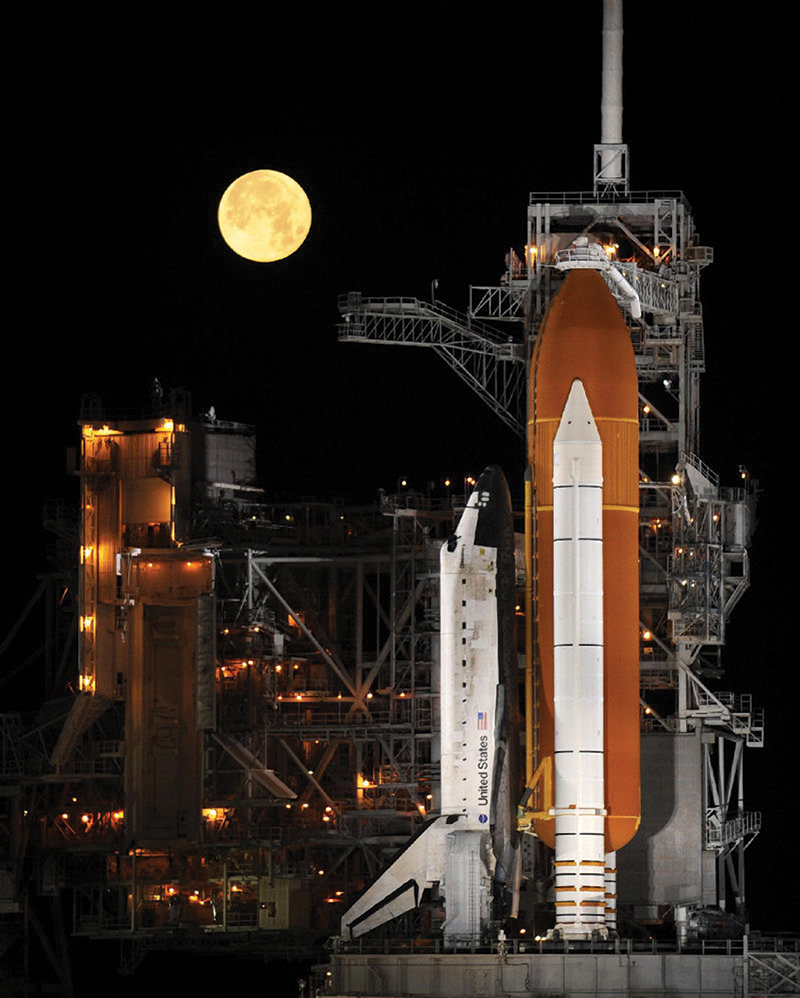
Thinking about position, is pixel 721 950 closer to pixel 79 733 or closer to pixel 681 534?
pixel 681 534

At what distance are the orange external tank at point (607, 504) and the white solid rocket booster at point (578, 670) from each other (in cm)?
56

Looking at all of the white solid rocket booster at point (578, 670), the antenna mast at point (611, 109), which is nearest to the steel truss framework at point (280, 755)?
the white solid rocket booster at point (578, 670)

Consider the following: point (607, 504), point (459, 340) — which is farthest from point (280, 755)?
point (607, 504)

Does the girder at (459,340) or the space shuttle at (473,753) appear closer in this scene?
the space shuttle at (473,753)

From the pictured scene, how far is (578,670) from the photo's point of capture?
219 feet

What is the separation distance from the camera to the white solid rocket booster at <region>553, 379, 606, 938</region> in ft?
218

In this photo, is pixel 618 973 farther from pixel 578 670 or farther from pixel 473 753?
pixel 578 670

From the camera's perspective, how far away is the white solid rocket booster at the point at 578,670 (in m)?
66.3

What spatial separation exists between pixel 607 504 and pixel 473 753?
573 centimetres

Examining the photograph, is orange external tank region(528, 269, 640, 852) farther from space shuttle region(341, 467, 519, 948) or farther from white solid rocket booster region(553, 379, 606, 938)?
space shuttle region(341, 467, 519, 948)

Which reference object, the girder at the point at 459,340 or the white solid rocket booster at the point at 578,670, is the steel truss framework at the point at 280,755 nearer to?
the girder at the point at 459,340

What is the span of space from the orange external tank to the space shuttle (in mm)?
717

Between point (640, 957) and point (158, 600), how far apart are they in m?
16.2

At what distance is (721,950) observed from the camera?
214ft
